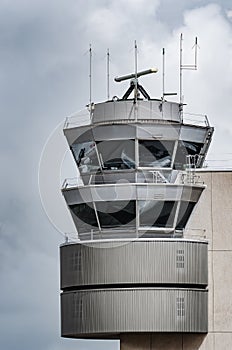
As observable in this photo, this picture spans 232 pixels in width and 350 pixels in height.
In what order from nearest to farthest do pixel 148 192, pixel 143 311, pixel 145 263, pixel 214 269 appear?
pixel 143 311 < pixel 145 263 < pixel 214 269 < pixel 148 192

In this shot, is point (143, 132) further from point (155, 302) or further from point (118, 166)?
point (155, 302)

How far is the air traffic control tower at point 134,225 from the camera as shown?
72.8 meters

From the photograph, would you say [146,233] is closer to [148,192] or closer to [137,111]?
[148,192]

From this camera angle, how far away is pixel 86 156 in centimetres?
7662

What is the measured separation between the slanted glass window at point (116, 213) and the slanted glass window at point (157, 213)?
510 millimetres

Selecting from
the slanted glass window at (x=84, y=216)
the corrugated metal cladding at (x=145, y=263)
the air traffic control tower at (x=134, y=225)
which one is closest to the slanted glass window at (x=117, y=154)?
the air traffic control tower at (x=134, y=225)

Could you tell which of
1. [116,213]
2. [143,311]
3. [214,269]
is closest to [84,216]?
[116,213]

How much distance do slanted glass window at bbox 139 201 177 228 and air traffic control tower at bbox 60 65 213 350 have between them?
0.05 metres

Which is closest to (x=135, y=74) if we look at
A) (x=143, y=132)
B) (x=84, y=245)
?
(x=143, y=132)

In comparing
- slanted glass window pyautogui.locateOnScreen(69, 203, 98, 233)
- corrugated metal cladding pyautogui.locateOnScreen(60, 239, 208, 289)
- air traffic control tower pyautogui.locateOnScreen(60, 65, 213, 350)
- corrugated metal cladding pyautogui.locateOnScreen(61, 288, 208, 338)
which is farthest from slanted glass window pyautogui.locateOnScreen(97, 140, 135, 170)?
corrugated metal cladding pyautogui.locateOnScreen(61, 288, 208, 338)

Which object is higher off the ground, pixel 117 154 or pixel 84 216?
pixel 117 154

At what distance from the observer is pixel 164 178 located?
75438mm

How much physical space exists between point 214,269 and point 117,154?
7.62 m

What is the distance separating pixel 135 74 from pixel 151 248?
10.1 meters
